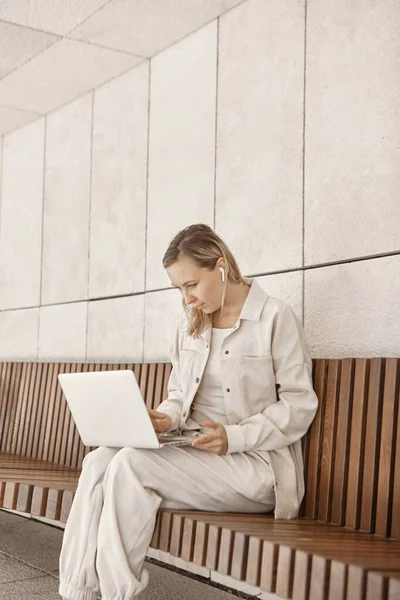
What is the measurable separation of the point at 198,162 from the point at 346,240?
1.45 meters

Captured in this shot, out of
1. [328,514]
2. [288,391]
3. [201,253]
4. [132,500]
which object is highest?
[201,253]

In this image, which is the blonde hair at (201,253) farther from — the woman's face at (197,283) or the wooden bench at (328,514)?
the wooden bench at (328,514)

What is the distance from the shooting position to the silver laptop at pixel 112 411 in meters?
3.07

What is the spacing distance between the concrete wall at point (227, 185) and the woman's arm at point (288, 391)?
0.39m

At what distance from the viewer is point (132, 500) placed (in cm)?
303

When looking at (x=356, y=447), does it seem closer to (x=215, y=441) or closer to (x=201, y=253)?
(x=215, y=441)

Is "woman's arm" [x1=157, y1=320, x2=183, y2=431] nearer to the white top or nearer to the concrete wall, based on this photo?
the white top

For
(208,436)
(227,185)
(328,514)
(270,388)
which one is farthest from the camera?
(227,185)

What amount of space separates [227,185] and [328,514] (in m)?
2.04

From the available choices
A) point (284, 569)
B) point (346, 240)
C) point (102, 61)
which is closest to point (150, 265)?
point (102, 61)

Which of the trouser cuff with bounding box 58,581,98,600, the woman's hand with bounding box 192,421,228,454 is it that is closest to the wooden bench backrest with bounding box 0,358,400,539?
the woman's hand with bounding box 192,421,228,454

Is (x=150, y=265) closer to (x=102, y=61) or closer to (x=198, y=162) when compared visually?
(x=198, y=162)

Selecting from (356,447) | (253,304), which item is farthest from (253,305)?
(356,447)

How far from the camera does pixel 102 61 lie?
5.55 meters
